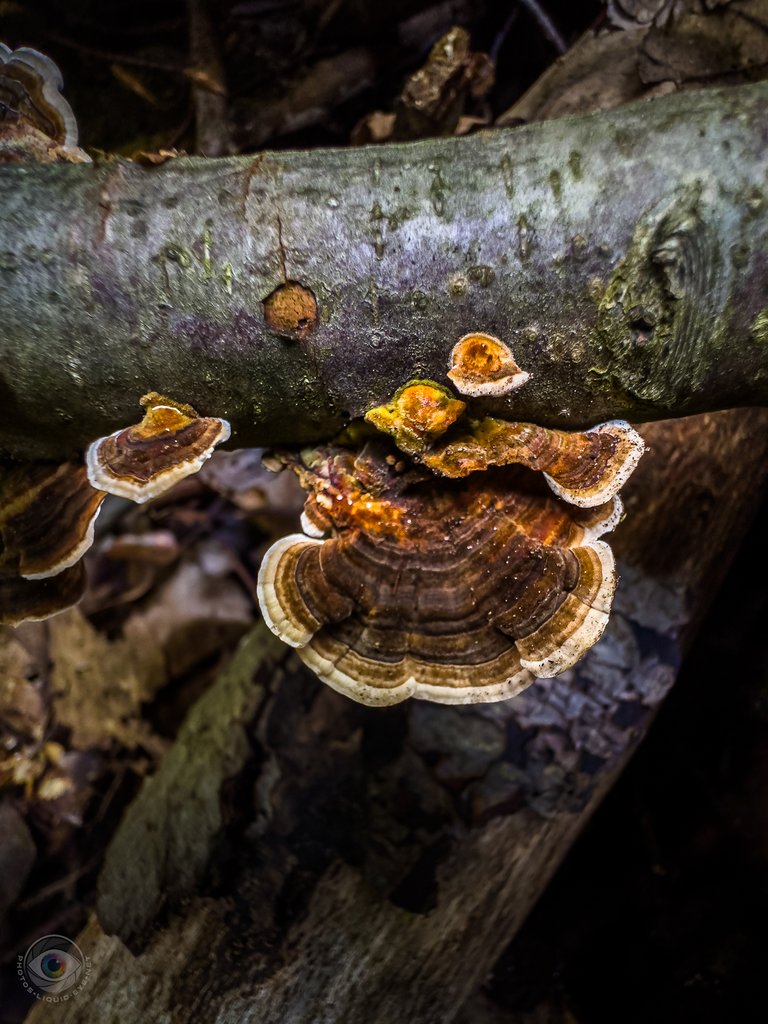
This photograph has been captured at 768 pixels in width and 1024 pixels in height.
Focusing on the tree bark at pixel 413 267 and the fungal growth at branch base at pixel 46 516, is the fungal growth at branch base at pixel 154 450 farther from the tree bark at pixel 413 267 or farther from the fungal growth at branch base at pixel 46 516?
the fungal growth at branch base at pixel 46 516

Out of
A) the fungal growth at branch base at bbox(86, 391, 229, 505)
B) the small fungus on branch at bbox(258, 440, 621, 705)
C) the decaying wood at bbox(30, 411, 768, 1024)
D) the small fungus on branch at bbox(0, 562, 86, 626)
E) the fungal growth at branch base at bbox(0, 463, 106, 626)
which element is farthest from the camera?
the decaying wood at bbox(30, 411, 768, 1024)

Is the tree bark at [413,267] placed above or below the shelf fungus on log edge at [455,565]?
above

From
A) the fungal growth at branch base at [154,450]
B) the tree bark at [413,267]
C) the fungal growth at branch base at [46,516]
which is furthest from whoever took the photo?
the fungal growth at branch base at [46,516]

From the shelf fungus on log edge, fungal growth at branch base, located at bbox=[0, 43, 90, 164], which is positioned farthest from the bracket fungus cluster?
fungal growth at branch base, located at bbox=[0, 43, 90, 164]

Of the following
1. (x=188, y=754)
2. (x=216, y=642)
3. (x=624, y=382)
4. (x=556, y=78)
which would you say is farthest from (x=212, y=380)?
(x=216, y=642)

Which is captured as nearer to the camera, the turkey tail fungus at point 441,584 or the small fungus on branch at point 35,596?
the turkey tail fungus at point 441,584

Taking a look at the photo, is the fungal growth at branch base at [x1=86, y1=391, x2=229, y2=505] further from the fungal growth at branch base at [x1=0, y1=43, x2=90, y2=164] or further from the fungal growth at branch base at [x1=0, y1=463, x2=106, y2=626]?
the fungal growth at branch base at [x1=0, y1=43, x2=90, y2=164]

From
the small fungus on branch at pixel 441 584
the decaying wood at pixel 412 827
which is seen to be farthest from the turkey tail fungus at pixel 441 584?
the decaying wood at pixel 412 827
